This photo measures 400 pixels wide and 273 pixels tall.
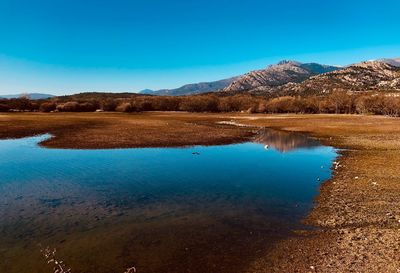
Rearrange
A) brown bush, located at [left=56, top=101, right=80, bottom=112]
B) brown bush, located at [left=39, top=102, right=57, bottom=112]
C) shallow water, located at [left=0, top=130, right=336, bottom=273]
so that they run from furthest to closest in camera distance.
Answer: brown bush, located at [left=56, top=101, right=80, bottom=112] < brown bush, located at [left=39, top=102, right=57, bottom=112] < shallow water, located at [left=0, top=130, right=336, bottom=273]

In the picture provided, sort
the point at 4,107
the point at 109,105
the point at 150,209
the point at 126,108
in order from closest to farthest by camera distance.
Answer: the point at 150,209
the point at 4,107
the point at 126,108
the point at 109,105

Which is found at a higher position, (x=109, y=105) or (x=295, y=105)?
(x=109, y=105)

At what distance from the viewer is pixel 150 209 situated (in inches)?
803

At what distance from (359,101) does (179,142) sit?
426ft

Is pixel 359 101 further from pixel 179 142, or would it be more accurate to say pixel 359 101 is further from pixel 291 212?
pixel 291 212

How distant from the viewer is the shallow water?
46.2 feet

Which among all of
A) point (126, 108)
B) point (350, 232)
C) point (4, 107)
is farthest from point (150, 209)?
point (126, 108)

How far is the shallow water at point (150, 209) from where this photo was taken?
14.1 metres

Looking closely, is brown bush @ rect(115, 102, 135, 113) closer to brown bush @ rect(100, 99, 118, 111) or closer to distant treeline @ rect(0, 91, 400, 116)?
distant treeline @ rect(0, 91, 400, 116)

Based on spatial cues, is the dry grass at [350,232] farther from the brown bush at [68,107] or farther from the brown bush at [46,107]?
the brown bush at [46,107]

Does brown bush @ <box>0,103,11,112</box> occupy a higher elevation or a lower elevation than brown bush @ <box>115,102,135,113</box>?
higher

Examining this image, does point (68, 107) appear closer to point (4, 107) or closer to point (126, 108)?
point (4, 107)

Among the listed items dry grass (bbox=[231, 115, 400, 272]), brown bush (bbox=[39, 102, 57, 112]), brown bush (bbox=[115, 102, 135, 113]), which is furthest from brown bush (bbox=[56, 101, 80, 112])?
dry grass (bbox=[231, 115, 400, 272])

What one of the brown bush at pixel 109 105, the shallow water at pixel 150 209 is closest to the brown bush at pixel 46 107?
the brown bush at pixel 109 105
